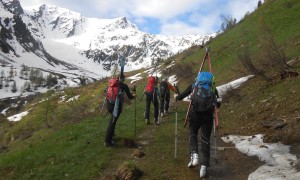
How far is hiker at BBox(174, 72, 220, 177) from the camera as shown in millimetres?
9609

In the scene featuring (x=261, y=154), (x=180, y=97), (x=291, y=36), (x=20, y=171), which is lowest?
(x=20, y=171)

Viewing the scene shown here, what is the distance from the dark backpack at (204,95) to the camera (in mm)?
9602

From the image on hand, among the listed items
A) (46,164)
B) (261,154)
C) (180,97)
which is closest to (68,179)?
(46,164)

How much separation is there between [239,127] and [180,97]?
6.02m

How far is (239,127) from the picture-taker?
15.6 meters

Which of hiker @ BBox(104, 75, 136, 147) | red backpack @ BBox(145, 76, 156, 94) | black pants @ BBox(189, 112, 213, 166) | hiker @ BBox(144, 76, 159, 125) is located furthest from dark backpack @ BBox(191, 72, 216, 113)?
red backpack @ BBox(145, 76, 156, 94)

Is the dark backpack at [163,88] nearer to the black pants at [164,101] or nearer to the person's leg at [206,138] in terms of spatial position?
the black pants at [164,101]

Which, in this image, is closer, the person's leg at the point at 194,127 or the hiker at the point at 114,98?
the person's leg at the point at 194,127

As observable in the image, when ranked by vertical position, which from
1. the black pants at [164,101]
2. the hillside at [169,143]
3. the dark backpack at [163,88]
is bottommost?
the hillside at [169,143]

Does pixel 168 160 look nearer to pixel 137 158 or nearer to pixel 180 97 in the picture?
pixel 137 158

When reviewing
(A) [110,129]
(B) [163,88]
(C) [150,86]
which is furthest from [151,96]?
(A) [110,129]

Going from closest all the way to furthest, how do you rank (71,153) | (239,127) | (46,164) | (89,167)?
1. (89,167)
2. (46,164)
3. (71,153)
4. (239,127)

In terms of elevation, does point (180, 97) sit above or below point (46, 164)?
above

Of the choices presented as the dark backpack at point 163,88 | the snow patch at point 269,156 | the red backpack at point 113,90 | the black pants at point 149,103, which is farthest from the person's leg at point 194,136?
the dark backpack at point 163,88
